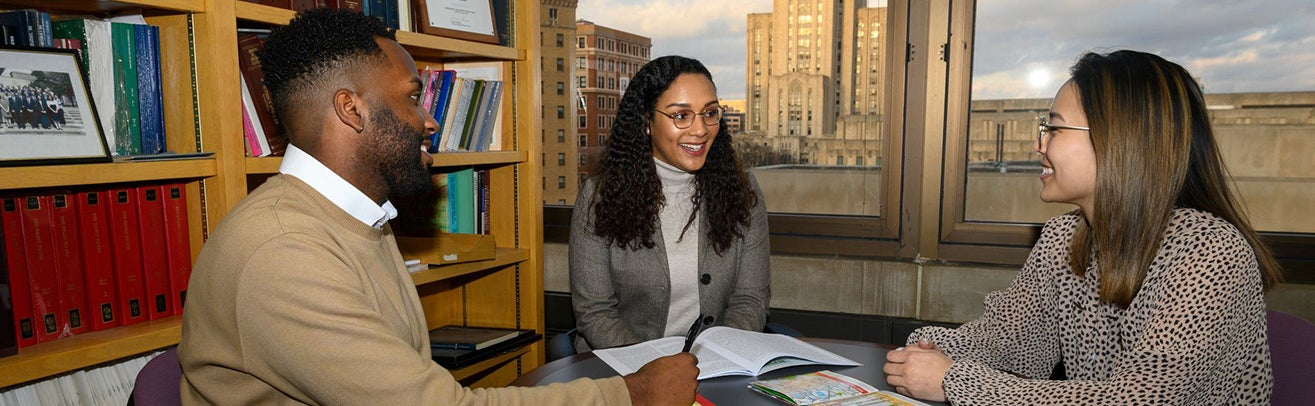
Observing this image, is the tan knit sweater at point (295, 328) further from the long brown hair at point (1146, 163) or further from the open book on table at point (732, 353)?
the long brown hair at point (1146, 163)

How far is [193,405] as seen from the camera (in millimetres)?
1063

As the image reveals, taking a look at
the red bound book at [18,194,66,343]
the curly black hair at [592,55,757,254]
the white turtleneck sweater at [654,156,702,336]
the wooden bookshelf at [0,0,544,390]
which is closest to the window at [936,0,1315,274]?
the curly black hair at [592,55,757,254]

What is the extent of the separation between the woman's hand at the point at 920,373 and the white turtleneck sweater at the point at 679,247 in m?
0.78

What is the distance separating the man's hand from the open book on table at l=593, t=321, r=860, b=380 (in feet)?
0.51

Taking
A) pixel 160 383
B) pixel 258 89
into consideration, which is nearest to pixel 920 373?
pixel 160 383

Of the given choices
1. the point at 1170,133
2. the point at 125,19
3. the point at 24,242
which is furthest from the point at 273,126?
the point at 1170,133

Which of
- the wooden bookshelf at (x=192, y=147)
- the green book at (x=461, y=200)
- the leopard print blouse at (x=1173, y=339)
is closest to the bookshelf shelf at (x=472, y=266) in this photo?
the wooden bookshelf at (x=192, y=147)

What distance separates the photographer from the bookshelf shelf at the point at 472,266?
220cm

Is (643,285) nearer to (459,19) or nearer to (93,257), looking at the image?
(459,19)

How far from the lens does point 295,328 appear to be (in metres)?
0.93

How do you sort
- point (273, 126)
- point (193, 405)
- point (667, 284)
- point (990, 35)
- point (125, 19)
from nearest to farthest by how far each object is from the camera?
point (193, 405) < point (125, 19) < point (273, 126) < point (667, 284) < point (990, 35)

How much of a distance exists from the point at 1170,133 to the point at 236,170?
1.73 meters

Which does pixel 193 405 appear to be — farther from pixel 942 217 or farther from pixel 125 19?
pixel 942 217

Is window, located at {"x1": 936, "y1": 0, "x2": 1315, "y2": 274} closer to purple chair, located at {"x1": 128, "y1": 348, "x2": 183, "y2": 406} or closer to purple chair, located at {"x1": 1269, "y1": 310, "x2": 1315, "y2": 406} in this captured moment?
purple chair, located at {"x1": 1269, "y1": 310, "x2": 1315, "y2": 406}
